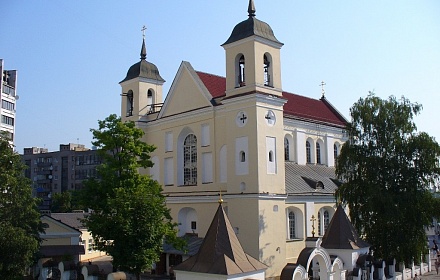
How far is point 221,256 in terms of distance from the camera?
17.7m

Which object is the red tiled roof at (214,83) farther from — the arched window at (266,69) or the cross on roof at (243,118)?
the cross on roof at (243,118)

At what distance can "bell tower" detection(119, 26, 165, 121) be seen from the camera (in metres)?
35.9

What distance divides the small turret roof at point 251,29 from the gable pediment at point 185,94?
4.39m

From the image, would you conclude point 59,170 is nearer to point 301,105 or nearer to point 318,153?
point 301,105

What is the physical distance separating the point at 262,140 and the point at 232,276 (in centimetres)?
1135

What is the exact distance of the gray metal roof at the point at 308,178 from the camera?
31594 mm

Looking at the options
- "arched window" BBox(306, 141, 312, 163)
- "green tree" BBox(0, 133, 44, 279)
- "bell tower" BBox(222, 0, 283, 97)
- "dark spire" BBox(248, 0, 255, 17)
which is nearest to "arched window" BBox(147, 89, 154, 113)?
"bell tower" BBox(222, 0, 283, 97)

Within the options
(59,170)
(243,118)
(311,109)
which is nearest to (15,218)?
(243,118)

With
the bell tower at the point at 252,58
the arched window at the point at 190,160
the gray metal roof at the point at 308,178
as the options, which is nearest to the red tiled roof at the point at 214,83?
the bell tower at the point at 252,58

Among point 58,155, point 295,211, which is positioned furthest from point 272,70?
point 58,155

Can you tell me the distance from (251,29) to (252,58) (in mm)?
1685

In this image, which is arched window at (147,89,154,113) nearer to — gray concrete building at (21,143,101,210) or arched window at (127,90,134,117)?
arched window at (127,90,134,117)

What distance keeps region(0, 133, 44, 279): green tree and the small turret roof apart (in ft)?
45.0

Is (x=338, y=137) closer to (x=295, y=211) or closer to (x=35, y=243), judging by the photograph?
(x=295, y=211)
